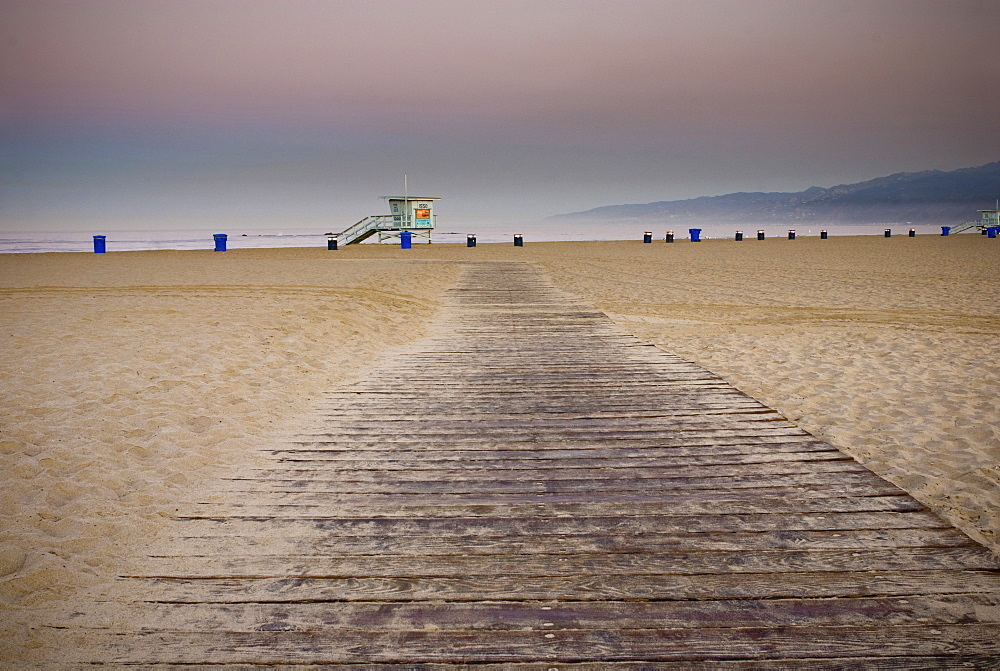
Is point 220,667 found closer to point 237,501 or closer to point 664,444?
point 237,501

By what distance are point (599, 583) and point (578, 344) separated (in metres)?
5.67

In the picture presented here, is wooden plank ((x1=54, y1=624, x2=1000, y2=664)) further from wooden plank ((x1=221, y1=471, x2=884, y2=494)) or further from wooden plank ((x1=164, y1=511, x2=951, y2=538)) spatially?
wooden plank ((x1=221, y1=471, x2=884, y2=494))

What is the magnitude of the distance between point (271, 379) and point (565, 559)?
4376 millimetres

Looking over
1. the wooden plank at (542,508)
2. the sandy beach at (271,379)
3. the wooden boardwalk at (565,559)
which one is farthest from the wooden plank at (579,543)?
the sandy beach at (271,379)

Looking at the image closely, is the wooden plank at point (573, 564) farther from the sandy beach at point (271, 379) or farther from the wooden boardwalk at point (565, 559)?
the sandy beach at point (271, 379)

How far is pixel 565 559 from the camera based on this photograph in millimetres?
2725

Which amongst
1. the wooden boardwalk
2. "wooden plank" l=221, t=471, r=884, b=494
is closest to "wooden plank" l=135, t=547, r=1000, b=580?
the wooden boardwalk

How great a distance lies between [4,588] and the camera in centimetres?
263

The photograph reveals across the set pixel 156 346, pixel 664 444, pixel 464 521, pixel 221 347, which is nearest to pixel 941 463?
pixel 664 444

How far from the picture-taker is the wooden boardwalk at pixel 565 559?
2174 mm

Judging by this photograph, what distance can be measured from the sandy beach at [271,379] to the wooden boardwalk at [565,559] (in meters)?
0.45

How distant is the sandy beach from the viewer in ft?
11.0

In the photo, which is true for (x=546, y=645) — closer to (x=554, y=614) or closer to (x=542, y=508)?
(x=554, y=614)

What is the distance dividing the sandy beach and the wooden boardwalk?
1.48 feet
